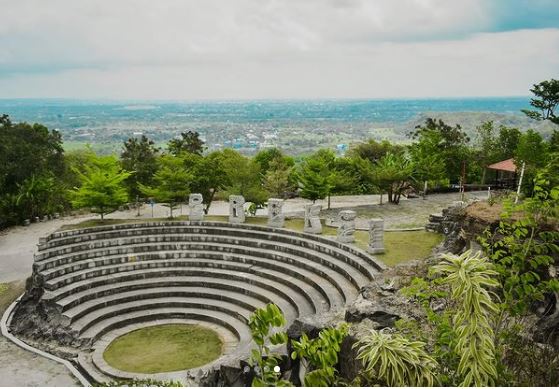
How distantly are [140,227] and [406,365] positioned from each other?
17.5 meters

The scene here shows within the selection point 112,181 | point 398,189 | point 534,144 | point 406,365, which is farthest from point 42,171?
point 406,365

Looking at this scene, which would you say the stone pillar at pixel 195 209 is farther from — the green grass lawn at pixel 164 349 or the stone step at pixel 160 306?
the green grass lawn at pixel 164 349

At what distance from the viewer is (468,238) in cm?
1322

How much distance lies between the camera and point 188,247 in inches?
810

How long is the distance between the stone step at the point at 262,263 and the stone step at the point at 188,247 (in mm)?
250

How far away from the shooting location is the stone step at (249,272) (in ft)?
51.2

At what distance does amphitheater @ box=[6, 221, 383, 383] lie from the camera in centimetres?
1553

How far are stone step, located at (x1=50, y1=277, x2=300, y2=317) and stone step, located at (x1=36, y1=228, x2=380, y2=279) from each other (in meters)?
2.13

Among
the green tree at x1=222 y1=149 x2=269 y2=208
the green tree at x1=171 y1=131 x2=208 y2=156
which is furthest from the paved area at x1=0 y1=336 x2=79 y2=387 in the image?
the green tree at x1=171 y1=131 x2=208 y2=156

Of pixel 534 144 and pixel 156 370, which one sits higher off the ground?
pixel 534 144

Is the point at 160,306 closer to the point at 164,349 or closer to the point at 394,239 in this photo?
the point at 164,349

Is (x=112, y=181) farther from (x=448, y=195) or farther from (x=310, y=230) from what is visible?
(x=448, y=195)

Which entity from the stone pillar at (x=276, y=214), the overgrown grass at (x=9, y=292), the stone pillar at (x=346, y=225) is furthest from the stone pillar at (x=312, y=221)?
the overgrown grass at (x=9, y=292)

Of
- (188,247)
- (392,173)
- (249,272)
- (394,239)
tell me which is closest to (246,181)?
(188,247)
